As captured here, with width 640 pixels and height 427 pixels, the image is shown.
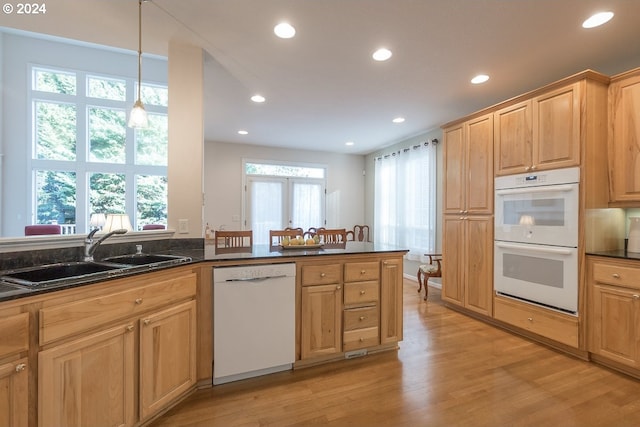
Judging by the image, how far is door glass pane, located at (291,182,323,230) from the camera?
646 cm

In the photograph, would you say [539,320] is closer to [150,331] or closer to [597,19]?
[597,19]

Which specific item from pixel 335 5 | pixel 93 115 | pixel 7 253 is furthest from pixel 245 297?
pixel 93 115

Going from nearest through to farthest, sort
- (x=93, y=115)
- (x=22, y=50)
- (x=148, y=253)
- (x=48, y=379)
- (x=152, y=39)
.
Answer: (x=48, y=379) < (x=148, y=253) < (x=152, y=39) < (x=22, y=50) < (x=93, y=115)

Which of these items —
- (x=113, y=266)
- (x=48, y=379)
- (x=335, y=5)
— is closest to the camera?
(x=48, y=379)

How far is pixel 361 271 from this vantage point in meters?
2.46

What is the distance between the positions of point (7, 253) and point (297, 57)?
2.42m

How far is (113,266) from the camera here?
173 centimetres

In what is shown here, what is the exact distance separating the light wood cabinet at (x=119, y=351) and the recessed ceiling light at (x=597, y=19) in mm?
3259

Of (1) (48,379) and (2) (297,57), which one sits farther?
(2) (297,57)

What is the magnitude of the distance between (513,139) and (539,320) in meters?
1.76

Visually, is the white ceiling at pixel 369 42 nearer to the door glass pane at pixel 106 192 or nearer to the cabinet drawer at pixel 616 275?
the cabinet drawer at pixel 616 275

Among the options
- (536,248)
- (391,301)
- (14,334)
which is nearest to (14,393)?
(14,334)

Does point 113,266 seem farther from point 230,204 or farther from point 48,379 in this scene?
point 230,204

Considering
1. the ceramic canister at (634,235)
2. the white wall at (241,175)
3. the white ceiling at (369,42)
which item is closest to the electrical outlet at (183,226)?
the white ceiling at (369,42)
